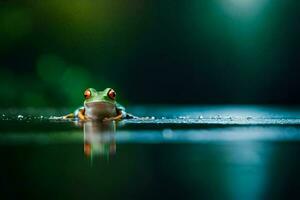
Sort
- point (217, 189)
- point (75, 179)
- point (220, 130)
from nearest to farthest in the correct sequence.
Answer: point (217, 189), point (75, 179), point (220, 130)

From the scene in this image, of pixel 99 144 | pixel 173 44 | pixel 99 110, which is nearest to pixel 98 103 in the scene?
pixel 99 110

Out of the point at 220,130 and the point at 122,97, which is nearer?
the point at 220,130

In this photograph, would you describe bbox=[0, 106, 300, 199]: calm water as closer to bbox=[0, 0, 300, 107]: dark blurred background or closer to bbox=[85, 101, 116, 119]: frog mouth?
bbox=[85, 101, 116, 119]: frog mouth

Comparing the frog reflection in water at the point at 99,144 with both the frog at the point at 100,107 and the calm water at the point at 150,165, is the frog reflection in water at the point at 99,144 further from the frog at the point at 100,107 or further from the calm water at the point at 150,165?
the frog at the point at 100,107

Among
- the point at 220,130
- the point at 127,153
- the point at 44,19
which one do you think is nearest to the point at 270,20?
the point at 44,19

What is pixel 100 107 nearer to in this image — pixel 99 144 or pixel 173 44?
pixel 99 144

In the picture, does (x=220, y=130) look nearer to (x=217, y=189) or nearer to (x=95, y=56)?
(x=217, y=189)

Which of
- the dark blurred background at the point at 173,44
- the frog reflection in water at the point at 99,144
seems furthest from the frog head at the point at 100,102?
the dark blurred background at the point at 173,44
